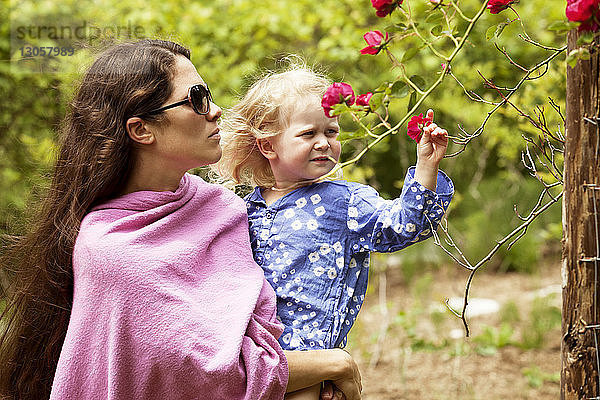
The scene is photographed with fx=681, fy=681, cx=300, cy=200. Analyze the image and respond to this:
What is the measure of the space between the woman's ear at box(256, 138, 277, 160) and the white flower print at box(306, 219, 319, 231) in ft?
0.73

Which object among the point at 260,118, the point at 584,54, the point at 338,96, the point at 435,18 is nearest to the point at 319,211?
the point at 260,118

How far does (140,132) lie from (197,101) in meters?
0.16

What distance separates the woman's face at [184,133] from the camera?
65.2 inches

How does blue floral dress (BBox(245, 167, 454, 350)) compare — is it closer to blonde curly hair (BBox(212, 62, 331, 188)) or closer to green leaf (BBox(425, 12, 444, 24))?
blonde curly hair (BBox(212, 62, 331, 188))

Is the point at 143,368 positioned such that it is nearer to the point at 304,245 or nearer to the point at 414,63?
the point at 304,245

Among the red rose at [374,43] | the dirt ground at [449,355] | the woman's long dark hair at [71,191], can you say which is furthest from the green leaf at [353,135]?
the dirt ground at [449,355]

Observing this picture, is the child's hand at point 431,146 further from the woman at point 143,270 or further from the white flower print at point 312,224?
the woman at point 143,270

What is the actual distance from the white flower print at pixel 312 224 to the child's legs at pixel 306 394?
394 millimetres

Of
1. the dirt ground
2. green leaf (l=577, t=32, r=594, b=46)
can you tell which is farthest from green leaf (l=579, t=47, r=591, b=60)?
the dirt ground

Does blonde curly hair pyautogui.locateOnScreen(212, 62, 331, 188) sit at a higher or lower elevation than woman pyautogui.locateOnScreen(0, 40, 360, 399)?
higher

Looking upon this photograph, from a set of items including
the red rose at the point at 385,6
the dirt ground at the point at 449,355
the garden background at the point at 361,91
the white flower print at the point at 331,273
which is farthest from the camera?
the garden background at the point at 361,91

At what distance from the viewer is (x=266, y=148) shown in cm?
189

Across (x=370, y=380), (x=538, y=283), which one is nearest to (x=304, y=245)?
(x=370, y=380)

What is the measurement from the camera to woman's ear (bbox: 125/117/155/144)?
1664 millimetres
